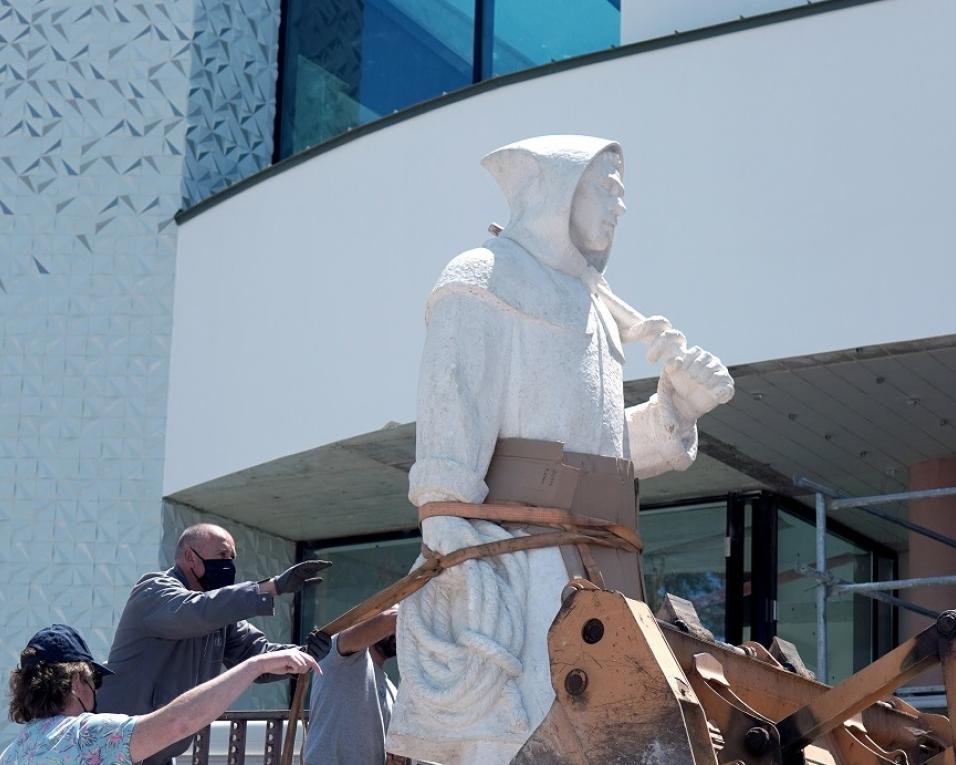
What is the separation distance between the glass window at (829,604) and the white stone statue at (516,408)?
7.22 meters

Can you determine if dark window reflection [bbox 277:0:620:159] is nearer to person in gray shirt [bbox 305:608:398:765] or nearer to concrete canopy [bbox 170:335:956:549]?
concrete canopy [bbox 170:335:956:549]

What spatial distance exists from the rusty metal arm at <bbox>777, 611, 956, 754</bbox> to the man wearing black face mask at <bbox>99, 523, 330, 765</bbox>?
5.79 feet

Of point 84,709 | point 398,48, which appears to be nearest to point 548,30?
point 398,48

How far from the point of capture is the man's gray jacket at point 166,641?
17.3 feet

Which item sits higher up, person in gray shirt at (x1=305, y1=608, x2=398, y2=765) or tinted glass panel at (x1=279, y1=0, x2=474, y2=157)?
tinted glass panel at (x1=279, y1=0, x2=474, y2=157)

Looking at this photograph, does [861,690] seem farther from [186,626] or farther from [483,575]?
[186,626]

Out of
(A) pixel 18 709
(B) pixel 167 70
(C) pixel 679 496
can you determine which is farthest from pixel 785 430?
(A) pixel 18 709

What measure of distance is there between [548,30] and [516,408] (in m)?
8.00

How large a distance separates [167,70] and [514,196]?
7681 mm

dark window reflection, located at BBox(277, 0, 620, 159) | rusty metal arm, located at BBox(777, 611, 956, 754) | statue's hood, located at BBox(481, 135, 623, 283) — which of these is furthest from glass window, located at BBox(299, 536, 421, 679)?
rusty metal arm, located at BBox(777, 611, 956, 754)

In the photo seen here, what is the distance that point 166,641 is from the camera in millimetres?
5562

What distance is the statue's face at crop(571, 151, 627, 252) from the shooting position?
5168mm

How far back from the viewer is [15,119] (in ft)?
40.8

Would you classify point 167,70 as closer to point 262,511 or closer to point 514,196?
point 262,511
